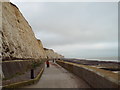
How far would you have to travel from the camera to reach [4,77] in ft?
36.2

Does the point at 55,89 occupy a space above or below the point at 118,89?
below

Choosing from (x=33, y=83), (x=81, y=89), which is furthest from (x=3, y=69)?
(x=81, y=89)

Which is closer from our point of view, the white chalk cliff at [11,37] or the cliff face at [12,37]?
the white chalk cliff at [11,37]

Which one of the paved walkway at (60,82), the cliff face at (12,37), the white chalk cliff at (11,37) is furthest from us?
the cliff face at (12,37)

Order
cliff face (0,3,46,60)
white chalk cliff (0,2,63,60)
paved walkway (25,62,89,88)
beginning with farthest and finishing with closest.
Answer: cliff face (0,3,46,60), white chalk cliff (0,2,63,60), paved walkway (25,62,89,88)

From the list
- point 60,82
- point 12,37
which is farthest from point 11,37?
point 60,82

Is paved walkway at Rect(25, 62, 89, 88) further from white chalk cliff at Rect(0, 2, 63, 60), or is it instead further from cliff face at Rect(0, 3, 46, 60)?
cliff face at Rect(0, 3, 46, 60)

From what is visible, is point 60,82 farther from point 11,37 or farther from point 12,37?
point 12,37

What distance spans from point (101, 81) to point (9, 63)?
8574mm

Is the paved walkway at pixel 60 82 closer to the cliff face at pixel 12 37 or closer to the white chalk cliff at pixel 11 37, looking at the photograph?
the white chalk cliff at pixel 11 37

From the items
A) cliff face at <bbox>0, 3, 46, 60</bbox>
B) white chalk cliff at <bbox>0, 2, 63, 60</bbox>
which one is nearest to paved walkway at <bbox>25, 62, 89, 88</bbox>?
white chalk cliff at <bbox>0, 2, 63, 60</bbox>

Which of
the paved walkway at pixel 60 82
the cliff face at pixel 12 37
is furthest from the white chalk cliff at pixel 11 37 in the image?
the paved walkway at pixel 60 82

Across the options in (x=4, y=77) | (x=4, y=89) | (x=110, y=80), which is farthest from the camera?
(x=4, y=77)

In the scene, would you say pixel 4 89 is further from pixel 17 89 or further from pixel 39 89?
pixel 39 89
